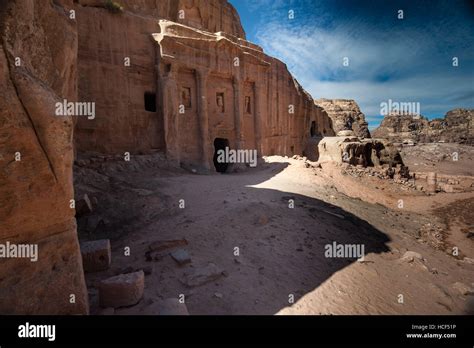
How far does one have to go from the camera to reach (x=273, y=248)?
212 inches

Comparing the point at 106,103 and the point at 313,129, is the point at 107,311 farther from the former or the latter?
the point at 313,129

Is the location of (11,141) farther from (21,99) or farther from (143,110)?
(143,110)

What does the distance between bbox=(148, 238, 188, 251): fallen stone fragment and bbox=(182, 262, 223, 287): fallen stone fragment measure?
3.47 feet

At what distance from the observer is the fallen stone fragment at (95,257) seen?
4.15 metres

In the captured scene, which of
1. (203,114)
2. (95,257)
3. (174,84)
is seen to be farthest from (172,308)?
(203,114)

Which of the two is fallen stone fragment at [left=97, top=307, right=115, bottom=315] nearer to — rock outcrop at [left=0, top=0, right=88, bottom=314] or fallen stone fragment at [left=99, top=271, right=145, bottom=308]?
fallen stone fragment at [left=99, top=271, right=145, bottom=308]

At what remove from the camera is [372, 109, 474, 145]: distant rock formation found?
161 feet

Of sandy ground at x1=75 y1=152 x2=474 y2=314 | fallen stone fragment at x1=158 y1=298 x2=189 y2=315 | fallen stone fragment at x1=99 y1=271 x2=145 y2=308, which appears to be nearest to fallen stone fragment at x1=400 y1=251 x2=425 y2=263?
sandy ground at x1=75 y1=152 x2=474 y2=314

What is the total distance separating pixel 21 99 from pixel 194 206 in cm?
534

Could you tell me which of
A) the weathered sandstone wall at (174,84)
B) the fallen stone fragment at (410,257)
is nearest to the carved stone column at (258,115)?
the weathered sandstone wall at (174,84)

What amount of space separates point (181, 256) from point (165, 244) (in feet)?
2.21

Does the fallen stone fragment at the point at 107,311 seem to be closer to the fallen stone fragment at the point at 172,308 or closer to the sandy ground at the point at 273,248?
the sandy ground at the point at 273,248

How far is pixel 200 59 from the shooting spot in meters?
15.5
